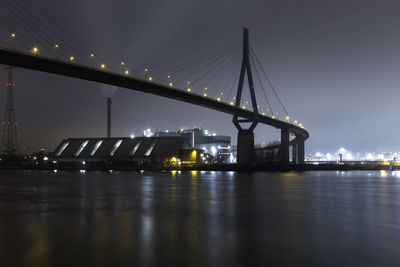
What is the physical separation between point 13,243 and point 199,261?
208 inches

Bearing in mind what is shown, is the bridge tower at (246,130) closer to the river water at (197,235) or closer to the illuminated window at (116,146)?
the illuminated window at (116,146)

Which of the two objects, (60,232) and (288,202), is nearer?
(60,232)

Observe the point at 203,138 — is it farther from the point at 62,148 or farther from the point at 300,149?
the point at 62,148

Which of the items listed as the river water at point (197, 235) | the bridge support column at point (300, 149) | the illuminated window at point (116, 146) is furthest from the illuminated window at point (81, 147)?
the river water at point (197, 235)

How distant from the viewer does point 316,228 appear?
43.0 feet

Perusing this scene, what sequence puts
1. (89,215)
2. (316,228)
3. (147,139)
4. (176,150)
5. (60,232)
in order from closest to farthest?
(60,232) < (316,228) < (89,215) < (176,150) < (147,139)

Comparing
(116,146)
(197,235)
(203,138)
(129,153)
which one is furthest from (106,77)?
(203,138)

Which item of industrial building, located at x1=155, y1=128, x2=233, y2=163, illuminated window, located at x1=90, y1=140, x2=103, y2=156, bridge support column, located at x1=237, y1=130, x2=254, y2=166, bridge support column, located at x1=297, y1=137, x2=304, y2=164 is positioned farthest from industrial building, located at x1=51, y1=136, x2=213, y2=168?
industrial building, located at x1=155, y1=128, x2=233, y2=163

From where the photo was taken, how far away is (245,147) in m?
68.8

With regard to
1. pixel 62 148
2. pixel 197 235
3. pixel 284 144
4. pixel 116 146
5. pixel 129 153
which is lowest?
pixel 197 235

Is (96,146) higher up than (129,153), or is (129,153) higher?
(96,146)

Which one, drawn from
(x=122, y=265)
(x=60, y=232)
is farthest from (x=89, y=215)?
(x=122, y=265)

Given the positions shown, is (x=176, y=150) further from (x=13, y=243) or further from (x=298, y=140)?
(x=13, y=243)

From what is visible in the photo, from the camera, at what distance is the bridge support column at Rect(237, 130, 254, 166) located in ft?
225
